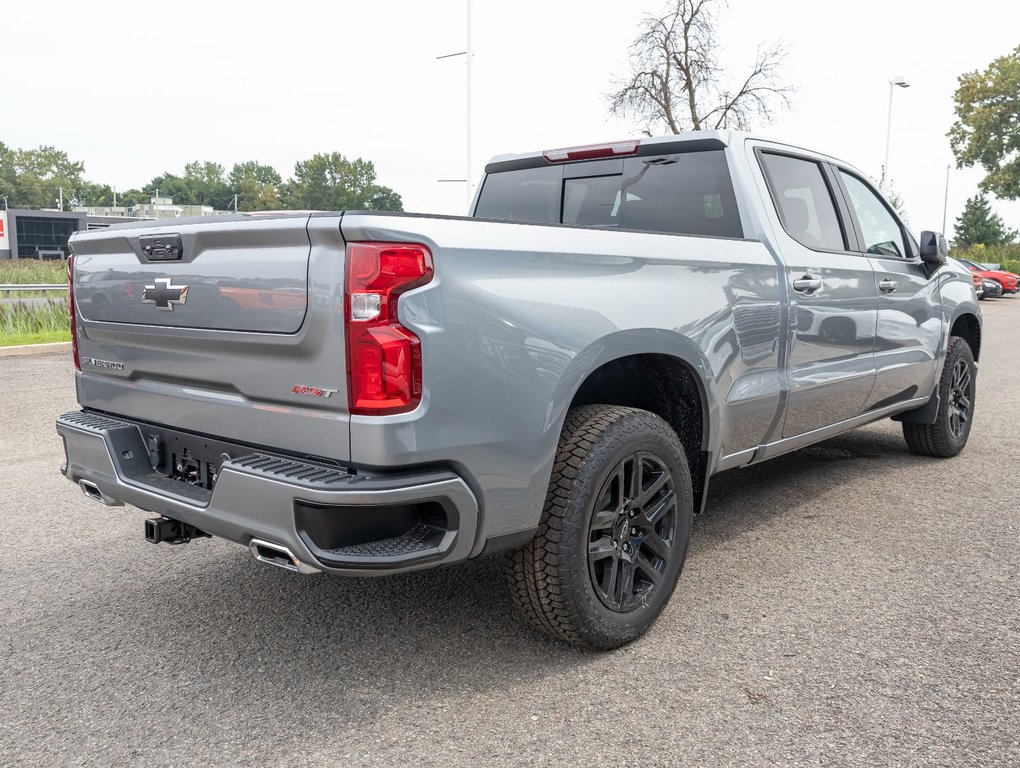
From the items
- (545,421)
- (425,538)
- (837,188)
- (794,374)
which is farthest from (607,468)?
(837,188)

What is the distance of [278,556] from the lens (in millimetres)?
2549

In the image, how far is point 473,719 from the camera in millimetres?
2668

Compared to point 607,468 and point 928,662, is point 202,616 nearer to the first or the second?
point 607,468

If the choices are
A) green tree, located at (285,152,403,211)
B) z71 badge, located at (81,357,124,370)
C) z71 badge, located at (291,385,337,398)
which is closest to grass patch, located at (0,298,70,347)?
z71 badge, located at (81,357,124,370)

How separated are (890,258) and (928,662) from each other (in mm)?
2658

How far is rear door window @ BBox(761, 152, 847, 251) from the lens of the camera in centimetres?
418

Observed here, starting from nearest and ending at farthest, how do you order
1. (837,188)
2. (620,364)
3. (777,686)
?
1. (777,686)
2. (620,364)
3. (837,188)

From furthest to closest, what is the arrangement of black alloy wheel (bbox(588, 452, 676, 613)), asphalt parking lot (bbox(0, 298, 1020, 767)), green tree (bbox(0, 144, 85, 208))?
green tree (bbox(0, 144, 85, 208)) < black alloy wheel (bbox(588, 452, 676, 613)) < asphalt parking lot (bbox(0, 298, 1020, 767))

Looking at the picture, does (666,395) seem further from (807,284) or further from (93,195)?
(93,195)

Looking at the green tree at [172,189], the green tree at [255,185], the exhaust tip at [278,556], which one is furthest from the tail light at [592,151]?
the green tree at [172,189]

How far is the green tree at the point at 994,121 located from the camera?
49906mm

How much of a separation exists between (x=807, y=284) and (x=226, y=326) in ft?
8.57

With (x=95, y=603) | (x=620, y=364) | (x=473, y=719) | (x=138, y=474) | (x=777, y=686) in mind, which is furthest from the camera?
(x=95, y=603)

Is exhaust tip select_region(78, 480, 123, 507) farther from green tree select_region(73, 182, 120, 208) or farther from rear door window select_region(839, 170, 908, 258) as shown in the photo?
green tree select_region(73, 182, 120, 208)
